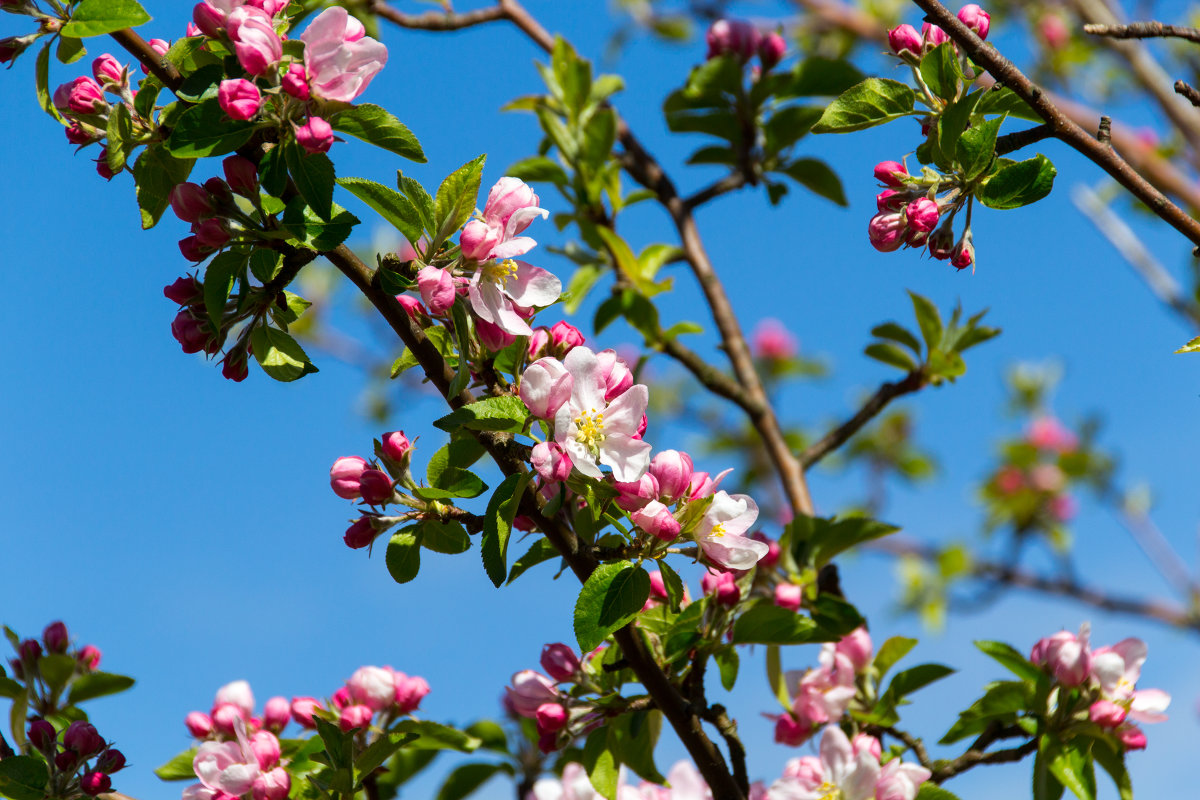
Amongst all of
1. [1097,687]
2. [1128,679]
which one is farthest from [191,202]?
[1128,679]

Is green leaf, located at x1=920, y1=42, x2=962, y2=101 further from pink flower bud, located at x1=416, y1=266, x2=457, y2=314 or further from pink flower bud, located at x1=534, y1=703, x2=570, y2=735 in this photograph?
pink flower bud, located at x1=534, y1=703, x2=570, y2=735

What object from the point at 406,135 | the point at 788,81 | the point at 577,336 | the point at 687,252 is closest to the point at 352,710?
the point at 577,336

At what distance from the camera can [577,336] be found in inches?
59.6

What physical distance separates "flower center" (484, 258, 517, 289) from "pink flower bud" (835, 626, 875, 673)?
1.14 m

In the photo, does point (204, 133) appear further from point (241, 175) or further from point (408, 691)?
point (408, 691)

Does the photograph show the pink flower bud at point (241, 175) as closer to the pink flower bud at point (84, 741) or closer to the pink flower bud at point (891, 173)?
the pink flower bud at point (891, 173)

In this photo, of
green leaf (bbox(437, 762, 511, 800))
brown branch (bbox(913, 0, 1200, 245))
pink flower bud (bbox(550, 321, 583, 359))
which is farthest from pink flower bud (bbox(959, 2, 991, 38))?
green leaf (bbox(437, 762, 511, 800))

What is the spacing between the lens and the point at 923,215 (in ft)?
4.71

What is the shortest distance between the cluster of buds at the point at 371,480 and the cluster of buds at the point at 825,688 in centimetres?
103

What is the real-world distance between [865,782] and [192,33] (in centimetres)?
158

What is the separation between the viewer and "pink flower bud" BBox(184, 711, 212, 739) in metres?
2.06

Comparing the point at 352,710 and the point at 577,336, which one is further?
the point at 352,710

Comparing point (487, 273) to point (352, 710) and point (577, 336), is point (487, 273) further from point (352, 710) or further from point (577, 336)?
point (352, 710)

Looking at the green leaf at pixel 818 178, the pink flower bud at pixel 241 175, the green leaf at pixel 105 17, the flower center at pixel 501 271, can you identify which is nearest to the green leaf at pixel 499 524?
the flower center at pixel 501 271
